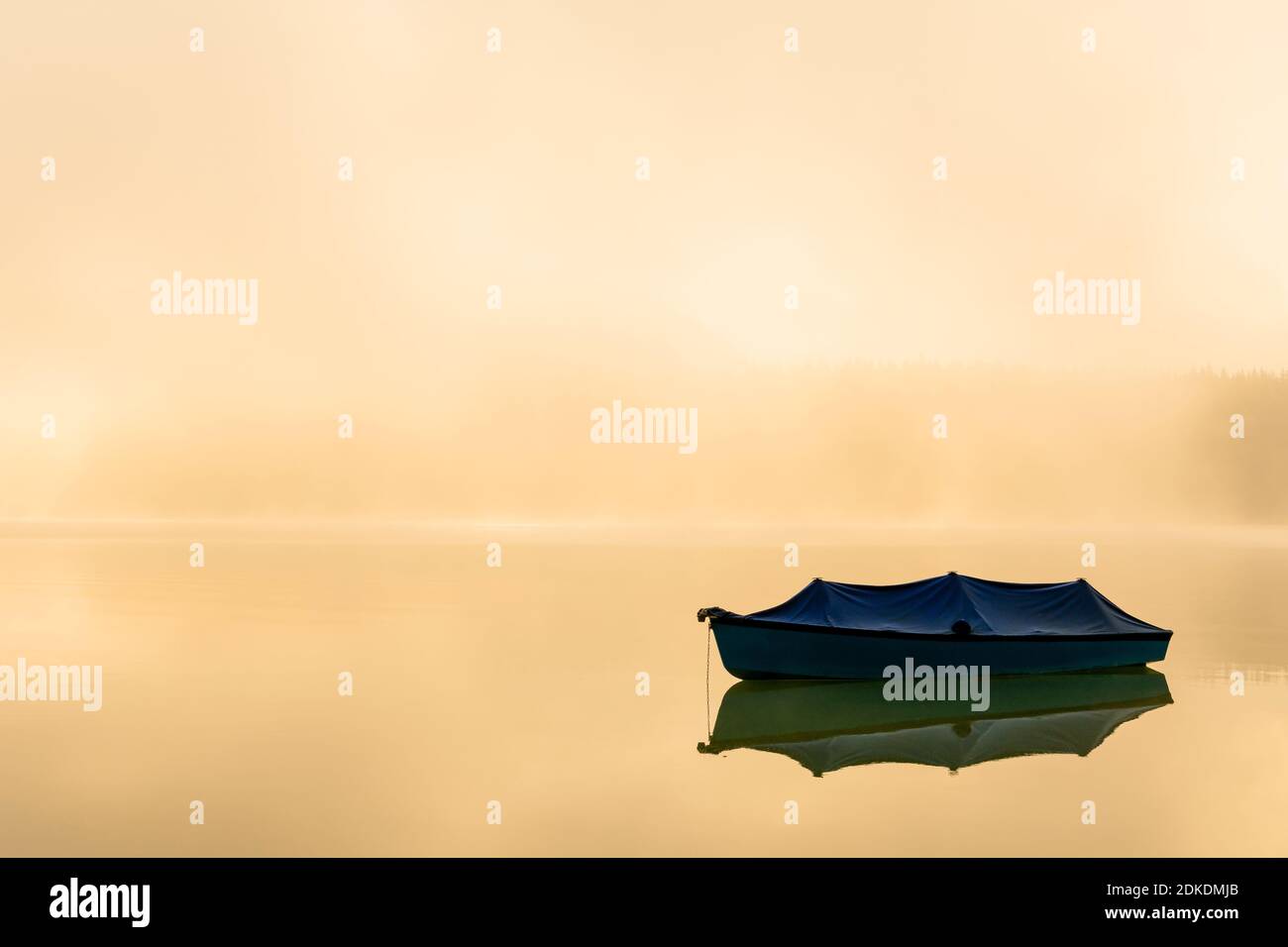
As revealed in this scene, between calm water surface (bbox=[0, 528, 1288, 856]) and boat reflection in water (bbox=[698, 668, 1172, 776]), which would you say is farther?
boat reflection in water (bbox=[698, 668, 1172, 776])

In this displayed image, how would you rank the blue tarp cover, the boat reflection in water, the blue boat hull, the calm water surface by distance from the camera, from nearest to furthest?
the calm water surface → the boat reflection in water → the blue boat hull → the blue tarp cover

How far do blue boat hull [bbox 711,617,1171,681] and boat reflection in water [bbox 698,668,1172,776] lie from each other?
461 mm

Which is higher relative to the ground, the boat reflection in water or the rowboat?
the rowboat

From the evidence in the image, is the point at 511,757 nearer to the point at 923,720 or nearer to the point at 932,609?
the point at 923,720

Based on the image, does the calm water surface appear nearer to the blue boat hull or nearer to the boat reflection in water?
the boat reflection in water

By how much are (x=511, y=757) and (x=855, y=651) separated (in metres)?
9.68

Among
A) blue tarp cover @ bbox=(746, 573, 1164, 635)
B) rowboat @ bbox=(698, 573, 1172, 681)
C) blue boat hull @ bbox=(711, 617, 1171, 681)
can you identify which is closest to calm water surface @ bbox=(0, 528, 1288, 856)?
blue boat hull @ bbox=(711, 617, 1171, 681)

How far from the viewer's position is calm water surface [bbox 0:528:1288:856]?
1639 centimetres

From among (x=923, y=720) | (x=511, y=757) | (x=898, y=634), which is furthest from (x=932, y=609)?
(x=511, y=757)

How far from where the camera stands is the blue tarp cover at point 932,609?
88.5 ft

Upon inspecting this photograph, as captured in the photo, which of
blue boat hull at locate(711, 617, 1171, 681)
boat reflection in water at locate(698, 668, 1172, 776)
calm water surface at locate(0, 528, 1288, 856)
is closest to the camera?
calm water surface at locate(0, 528, 1288, 856)

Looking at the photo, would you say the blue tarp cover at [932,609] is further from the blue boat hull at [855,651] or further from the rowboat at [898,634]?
the blue boat hull at [855,651]

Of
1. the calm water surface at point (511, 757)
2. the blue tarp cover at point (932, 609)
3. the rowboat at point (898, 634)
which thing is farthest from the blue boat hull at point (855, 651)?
the calm water surface at point (511, 757)

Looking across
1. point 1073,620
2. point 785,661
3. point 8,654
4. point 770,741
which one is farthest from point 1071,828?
point 8,654
